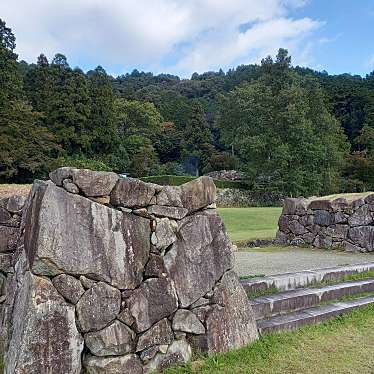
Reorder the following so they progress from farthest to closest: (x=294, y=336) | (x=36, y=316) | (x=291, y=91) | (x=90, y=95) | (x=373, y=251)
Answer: (x=90, y=95)
(x=291, y=91)
(x=373, y=251)
(x=294, y=336)
(x=36, y=316)

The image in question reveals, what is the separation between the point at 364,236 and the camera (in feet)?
25.5

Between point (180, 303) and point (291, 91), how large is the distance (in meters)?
25.1

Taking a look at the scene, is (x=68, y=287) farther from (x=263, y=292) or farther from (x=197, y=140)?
(x=197, y=140)

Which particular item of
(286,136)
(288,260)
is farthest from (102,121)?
(288,260)

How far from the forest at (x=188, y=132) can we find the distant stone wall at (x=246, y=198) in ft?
2.17

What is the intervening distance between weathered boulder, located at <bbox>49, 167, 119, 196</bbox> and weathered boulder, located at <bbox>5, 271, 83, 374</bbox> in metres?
0.65

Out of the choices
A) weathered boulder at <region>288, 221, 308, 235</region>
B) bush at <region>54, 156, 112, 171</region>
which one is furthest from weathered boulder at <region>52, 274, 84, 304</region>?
bush at <region>54, 156, 112, 171</region>

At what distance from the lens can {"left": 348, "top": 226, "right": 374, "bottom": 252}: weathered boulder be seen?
25.3 ft

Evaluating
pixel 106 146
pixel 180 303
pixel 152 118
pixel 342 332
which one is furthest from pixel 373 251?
pixel 152 118

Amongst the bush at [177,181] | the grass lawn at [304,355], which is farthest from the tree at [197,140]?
the grass lawn at [304,355]

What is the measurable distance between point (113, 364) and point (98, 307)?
404mm

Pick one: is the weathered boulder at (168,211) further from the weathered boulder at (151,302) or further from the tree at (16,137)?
the tree at (16,137)

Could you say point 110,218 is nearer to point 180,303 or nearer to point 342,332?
point 180,303

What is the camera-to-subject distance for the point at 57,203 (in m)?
2.55
